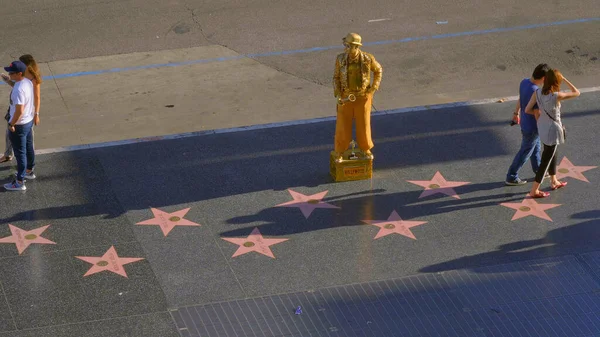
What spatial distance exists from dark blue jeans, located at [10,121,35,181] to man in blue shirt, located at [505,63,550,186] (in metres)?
6.30

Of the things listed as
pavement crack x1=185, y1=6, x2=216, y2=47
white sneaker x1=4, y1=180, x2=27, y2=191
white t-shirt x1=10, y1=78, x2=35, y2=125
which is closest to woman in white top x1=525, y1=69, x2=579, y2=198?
white t-shirt x1=10, y1=78, x2=35, y2=125

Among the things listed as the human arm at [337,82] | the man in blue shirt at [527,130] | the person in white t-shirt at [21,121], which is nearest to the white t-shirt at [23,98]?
the person in white t-shirt at [21,121]

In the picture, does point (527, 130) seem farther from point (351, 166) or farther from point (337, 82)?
point (337, 82)

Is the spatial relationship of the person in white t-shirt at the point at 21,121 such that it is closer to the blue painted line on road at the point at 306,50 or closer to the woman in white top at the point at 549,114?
the blue painted line on road at the point at 306,50

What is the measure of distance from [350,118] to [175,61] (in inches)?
225

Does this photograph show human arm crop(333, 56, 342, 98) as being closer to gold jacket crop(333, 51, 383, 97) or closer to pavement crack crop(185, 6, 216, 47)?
gold jacket crop(333, 51, 383, 97)

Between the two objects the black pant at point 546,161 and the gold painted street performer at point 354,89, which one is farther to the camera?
the gold painted street performer at point 354,89

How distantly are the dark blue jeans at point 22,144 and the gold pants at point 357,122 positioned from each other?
401cm

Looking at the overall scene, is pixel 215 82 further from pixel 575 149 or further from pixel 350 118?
pixel 575 149

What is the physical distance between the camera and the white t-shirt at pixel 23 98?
12.4m

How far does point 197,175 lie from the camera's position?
1338 cm

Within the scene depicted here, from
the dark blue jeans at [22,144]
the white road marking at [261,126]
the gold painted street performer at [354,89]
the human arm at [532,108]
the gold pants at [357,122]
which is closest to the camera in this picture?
the human arm at [532,108]

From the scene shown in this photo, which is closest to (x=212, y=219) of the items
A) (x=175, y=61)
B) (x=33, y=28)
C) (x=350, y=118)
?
(x=350, y=118)

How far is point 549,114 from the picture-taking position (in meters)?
12.0
